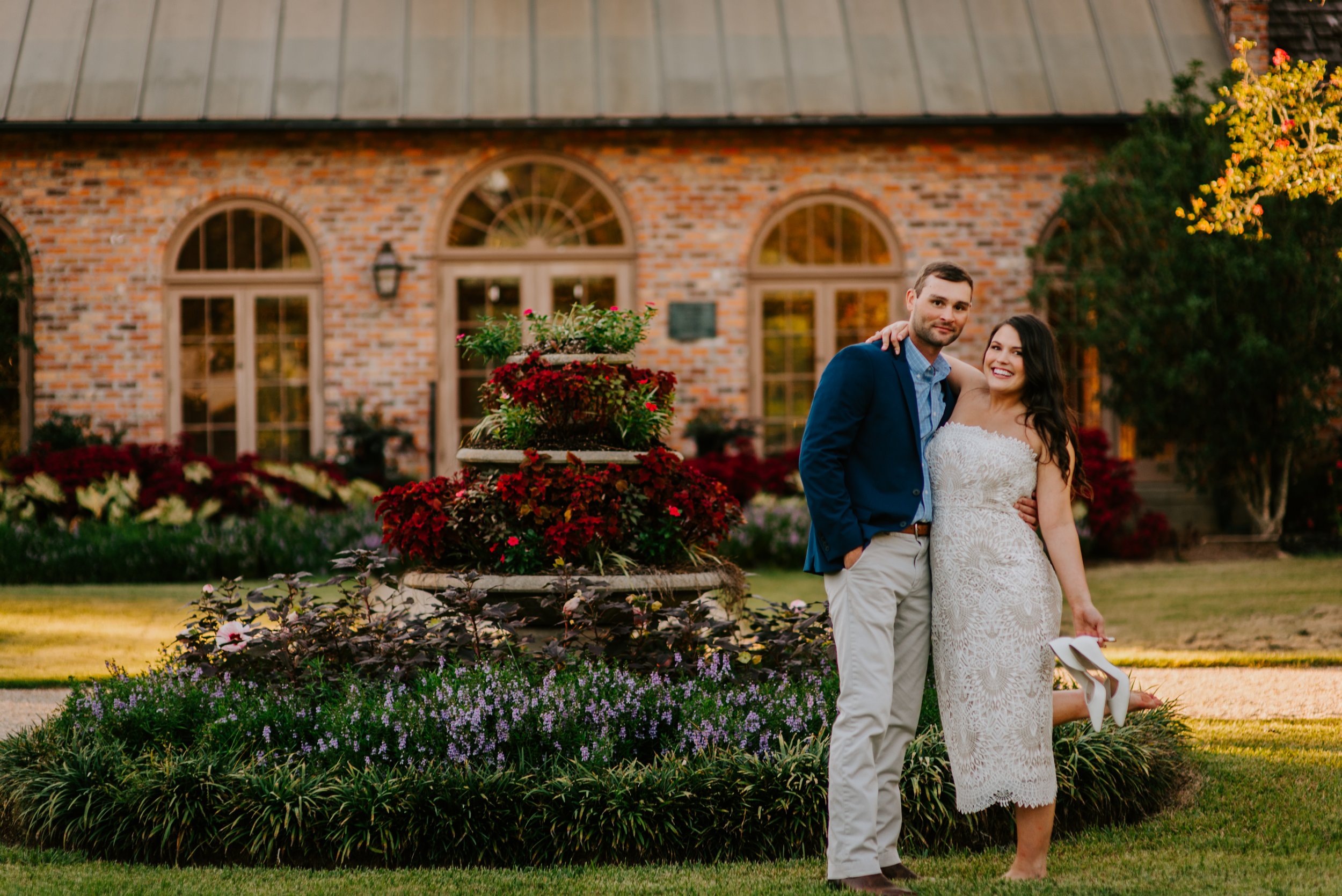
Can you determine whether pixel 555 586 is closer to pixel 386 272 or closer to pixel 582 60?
pixel 386 272

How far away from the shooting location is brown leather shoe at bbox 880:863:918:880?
3766 millimetres

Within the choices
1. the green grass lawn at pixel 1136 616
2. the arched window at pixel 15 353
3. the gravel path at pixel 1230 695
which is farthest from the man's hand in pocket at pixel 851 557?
the arched window at pixel 15 353

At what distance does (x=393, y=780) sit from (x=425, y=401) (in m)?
8.80

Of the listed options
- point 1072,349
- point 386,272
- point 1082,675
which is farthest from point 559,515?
point 1072,349

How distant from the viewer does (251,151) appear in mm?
12594

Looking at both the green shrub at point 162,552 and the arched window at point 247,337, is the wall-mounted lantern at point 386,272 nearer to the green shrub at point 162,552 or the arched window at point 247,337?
the arched window at point 247,337

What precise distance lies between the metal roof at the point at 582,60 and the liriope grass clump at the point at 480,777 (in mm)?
8680

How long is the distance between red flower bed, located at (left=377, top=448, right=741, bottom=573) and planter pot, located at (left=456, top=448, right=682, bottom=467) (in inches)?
1.6

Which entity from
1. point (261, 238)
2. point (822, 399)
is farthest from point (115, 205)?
point (822, 399)

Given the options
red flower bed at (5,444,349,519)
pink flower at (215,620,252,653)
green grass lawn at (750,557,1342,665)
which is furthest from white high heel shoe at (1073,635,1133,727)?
red flower bed at (5,444,349,519)

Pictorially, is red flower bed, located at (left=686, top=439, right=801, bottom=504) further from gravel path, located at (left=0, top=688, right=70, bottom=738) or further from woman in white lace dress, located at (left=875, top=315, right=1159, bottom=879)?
woman in white lace dress, located at (left=875, top=315, right=1159, bottom=879)

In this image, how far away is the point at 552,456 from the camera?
552 cm

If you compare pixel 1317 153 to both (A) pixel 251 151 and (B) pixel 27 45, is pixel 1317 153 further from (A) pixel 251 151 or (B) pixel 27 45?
(B) pixel 27 45

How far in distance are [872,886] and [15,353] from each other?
11.9 meters
